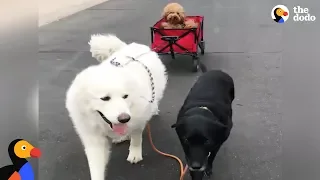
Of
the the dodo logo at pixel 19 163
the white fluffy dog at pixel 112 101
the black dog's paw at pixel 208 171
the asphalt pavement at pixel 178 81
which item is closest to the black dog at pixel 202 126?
the black dog's paw at pixel 208 171

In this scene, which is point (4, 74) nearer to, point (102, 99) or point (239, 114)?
A: point (102, 99)

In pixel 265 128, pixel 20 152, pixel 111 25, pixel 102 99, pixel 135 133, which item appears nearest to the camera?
pixel 20 152

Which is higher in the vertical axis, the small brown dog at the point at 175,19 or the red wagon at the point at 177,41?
the small brown dog at the point at 175,19

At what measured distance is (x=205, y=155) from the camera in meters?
2.04

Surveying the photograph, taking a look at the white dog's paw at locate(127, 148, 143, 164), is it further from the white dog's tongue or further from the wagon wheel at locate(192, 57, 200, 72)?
the wagon wheel at locate(192, 57, 200, 72)

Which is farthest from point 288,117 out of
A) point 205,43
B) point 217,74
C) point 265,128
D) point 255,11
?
point 255,11

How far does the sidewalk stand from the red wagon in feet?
4.81

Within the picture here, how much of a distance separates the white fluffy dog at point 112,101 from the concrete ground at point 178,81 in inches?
9.8

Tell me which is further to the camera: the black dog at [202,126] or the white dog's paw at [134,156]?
the white dog's paw at [134,156]


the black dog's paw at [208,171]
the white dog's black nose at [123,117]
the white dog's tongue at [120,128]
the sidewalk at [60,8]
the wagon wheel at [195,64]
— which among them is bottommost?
the black dog's paw at [208,171]

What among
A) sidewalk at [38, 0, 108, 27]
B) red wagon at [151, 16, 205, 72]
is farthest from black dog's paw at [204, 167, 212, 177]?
sidewalk at [38, 0, 108, 27]

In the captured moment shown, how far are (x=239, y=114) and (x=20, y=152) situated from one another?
5.77 ft

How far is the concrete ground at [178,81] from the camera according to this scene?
8.45 feet

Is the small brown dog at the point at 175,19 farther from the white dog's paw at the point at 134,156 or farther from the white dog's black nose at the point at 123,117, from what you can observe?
the white dog's black nose at the point at 123,117
